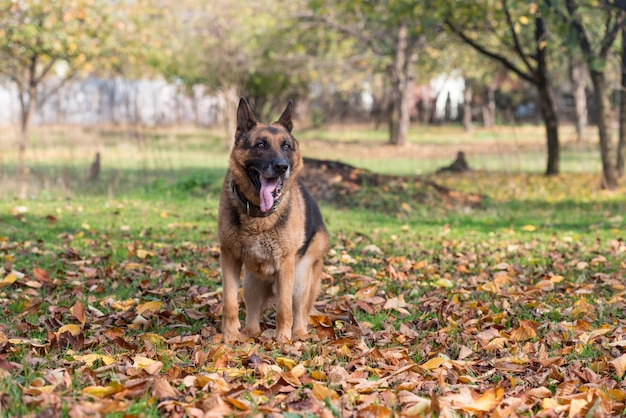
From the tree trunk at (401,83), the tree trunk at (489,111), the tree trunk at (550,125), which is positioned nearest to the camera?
the tree trunk at (550,125)

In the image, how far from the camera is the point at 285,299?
5.21m

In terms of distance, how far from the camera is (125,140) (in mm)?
20062

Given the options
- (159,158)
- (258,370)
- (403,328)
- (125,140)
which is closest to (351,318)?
(403,328)

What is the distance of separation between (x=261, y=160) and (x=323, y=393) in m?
→ 1.88

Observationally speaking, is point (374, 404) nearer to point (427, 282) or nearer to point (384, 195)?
point (427, 282)

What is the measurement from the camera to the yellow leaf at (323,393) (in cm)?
363

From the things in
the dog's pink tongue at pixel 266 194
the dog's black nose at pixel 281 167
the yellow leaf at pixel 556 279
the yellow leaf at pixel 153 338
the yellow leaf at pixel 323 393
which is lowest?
the yellow leaf at pixel 556 279

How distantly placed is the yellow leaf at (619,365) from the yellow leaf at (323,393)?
1740 mm

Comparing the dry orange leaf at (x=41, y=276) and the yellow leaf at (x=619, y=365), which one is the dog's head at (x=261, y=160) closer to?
the yellow leaf at (x=619, y=365)

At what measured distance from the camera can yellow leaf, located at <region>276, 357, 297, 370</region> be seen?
4293 mm

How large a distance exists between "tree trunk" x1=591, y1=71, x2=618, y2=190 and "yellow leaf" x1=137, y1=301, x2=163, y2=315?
40.4 feet

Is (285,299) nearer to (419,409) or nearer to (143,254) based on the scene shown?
(419,409)

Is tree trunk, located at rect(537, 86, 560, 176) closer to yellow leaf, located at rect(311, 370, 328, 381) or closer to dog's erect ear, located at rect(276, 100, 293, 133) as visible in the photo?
dog's erect ear, located at rect(276, 100, 293, 133)

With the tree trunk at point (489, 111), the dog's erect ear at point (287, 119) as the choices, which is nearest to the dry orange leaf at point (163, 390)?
the dog's erect ear at point (287, 119)
